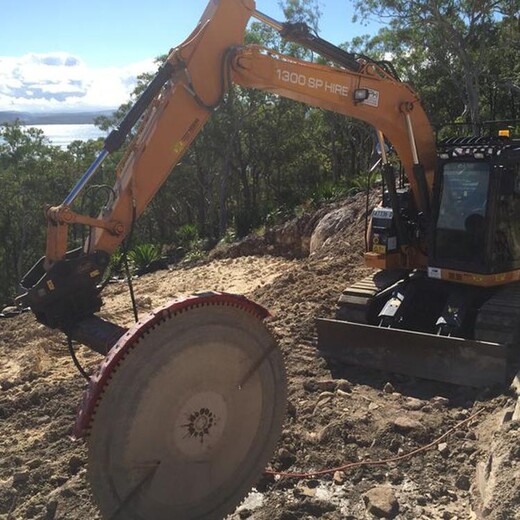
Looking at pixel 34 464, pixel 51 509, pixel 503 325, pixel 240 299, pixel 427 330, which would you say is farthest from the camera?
pixel 427 330

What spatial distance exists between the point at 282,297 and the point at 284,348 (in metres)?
2.55

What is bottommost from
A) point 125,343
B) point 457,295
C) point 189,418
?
point 189,418

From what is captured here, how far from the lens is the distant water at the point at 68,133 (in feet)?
112

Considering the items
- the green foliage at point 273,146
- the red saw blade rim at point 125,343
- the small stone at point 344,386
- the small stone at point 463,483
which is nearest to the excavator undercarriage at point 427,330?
the small stone at point 344,386

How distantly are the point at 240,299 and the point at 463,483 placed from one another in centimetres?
213

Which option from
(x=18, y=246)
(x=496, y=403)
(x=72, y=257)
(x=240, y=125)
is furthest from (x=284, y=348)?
(x=18, y=246)

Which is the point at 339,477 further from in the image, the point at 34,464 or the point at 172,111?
the point at 172,111

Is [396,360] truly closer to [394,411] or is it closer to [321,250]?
[394,411]

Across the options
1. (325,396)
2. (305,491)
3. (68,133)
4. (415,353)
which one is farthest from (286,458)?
(68,133)

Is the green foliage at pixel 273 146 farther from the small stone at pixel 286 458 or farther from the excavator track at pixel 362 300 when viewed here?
the small stone at pixel 286 458

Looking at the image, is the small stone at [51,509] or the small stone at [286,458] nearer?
the small stone at [51,509]

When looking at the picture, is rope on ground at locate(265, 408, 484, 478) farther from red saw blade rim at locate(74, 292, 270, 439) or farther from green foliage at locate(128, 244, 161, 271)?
green foliage at locate(128, 244, 161, 271)

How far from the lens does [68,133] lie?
4222 centimetres

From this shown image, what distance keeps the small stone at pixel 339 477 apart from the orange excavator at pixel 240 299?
2.22 ft
